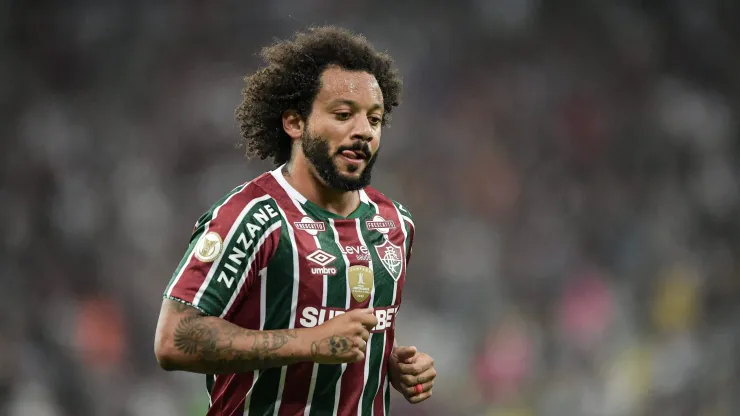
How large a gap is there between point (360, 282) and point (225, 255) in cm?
45

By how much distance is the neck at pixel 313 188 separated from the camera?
260 cm

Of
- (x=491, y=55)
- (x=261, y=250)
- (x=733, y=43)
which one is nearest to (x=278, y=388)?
(x=261, y=250)

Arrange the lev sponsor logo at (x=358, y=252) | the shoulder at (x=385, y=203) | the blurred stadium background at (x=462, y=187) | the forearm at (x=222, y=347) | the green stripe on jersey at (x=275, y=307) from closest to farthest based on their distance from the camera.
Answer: the forearm at (x=222, y=347) < the green stripe on jersey at (x=275, y=307) < the lev sponsor logo at (x=358, y=252) < the shoulder at (x=385, y=203) < the blurred stadium background at (x=462, y=187)

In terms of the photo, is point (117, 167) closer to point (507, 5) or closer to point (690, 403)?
point (507, 5)

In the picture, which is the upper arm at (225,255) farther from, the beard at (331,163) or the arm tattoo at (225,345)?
the beard at (331,163)

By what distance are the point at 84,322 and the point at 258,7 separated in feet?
9.04

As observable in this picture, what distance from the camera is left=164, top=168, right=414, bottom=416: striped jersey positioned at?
2.28 m

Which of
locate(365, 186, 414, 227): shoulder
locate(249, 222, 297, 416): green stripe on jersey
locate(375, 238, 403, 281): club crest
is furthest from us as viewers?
locate(365, 186, 414, 227): shoulder

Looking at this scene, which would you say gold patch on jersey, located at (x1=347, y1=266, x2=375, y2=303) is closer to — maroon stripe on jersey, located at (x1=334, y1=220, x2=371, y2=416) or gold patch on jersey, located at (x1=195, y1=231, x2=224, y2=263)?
maroon stripe on jersey, located at (x1=334, y1=220, x2=371, y2=416)

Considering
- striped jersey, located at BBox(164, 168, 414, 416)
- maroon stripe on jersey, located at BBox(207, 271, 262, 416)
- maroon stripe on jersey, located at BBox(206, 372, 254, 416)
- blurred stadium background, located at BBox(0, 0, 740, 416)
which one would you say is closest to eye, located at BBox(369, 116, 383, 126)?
striped jersey, located at BBox(164, 168, 414, 416)

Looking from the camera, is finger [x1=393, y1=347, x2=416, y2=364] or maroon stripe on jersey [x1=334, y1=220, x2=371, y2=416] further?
finger [x1=393, y1=347, x2=416, y2=364]

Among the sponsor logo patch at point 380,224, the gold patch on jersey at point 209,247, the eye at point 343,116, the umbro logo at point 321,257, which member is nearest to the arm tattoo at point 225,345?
the gold patch on jersey at point 209,247

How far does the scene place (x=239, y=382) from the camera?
2410 mm

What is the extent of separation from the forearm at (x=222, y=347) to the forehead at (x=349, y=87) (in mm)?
820
